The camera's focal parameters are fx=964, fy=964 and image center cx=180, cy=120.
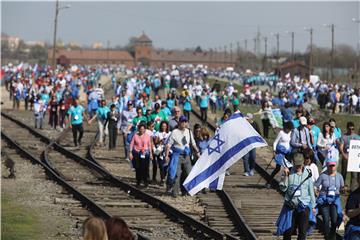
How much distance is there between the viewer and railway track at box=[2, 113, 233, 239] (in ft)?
51.6

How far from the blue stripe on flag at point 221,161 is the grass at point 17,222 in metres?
3.00

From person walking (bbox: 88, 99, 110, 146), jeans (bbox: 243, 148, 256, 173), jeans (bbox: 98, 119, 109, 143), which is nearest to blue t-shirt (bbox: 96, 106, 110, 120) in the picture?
person walking (bbox: 88, 99, 110, 146)

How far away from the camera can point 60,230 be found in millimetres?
15898

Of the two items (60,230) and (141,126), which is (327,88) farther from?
(60,230)

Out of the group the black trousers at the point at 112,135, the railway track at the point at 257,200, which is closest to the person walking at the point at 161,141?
the railway track at the point at 257,200

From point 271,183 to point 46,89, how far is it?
2183cm

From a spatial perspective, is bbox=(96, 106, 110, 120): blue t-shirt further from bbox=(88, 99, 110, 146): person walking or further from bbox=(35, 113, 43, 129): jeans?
bbox=(35, 113, 43, 129): jeans

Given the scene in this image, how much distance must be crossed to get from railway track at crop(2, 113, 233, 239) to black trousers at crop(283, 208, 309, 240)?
1319 millimetres

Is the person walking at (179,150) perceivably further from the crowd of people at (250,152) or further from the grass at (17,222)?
the grass at (17,222)

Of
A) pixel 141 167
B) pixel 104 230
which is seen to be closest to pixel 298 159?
pixel 104 230

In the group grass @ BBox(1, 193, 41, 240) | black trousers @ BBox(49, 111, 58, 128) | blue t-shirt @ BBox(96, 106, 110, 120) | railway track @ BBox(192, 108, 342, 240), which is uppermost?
blue t-shirt @ BBox(96, 106, 110, 120)

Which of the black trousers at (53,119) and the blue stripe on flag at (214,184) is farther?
the black trousers at (53,119)

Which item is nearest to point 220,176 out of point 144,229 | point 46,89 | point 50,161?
point 144,229

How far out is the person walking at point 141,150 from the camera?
67.9 feet
